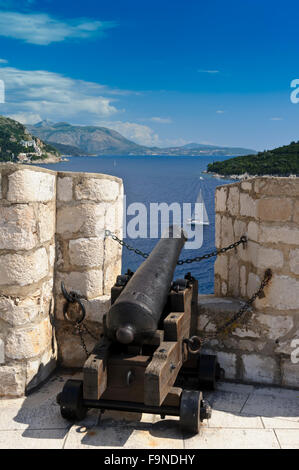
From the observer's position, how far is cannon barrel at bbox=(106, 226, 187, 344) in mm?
2729

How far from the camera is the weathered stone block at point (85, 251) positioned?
381 cm

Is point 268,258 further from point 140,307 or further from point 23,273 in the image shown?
point 23,273

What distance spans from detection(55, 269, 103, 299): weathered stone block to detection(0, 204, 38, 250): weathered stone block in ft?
2.06

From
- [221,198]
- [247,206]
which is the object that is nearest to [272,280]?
[247,206]

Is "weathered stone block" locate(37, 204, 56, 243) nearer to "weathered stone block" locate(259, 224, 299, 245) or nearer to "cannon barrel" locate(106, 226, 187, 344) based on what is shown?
"cannon barrel" locate(106, 226, 187, 344)

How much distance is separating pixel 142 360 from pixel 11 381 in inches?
47.6

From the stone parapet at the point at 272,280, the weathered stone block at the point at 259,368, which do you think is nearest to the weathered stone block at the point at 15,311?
the stone parapet at the point at 272,280

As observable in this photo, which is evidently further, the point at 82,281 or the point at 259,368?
the point at 82,281

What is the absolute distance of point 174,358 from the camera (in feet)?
9.68

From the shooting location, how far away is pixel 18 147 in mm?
105312

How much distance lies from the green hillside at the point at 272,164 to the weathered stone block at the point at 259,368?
5173 centimetres

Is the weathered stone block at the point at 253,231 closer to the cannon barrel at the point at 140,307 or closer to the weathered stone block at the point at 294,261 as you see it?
the weathered stone block at the point at 294,261
